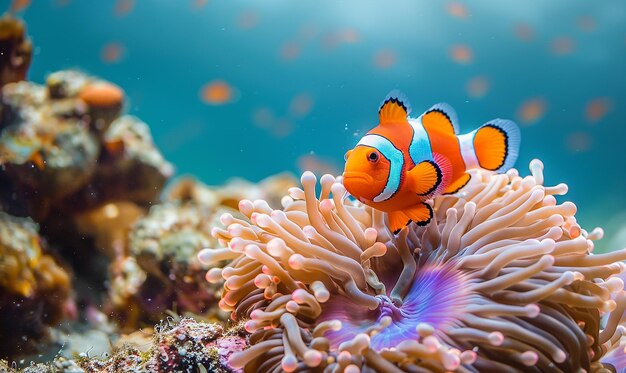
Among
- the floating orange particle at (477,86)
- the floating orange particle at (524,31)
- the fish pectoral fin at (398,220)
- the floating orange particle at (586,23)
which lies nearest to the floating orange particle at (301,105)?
the floating orange particle at (477,86)

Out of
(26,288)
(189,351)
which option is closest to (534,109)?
(26,288)

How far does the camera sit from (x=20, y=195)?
386cm

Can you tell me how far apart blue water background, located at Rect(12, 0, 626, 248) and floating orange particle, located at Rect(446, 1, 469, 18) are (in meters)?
0.05

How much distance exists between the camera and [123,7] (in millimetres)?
10133

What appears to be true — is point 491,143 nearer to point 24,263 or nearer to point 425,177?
point 425,177

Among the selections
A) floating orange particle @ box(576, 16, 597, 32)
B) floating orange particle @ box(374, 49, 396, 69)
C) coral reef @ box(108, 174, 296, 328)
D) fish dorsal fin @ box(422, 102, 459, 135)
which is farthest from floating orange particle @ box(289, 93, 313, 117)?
fish dorsal fin @ box(422, 102, 459, 135)

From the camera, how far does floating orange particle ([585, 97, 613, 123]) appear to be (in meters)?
8.53

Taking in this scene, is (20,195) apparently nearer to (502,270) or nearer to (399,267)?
→ (399,267)

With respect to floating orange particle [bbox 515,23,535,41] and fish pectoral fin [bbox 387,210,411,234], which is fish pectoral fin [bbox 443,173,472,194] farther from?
floating orange particle [bbox 515,23,535,41]

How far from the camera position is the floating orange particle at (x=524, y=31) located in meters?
9.05

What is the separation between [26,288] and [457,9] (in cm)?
876

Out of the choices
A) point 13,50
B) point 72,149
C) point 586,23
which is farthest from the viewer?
point 586,23

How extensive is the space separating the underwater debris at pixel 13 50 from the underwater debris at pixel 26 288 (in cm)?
135

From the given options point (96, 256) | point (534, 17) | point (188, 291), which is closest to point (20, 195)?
point (96, 256)
